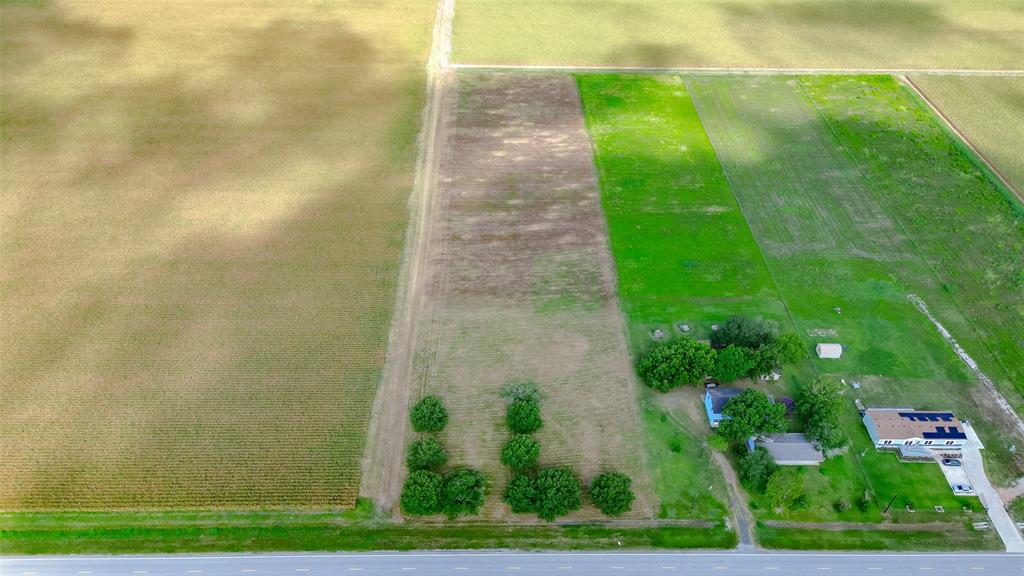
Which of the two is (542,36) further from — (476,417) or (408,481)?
(408,481)

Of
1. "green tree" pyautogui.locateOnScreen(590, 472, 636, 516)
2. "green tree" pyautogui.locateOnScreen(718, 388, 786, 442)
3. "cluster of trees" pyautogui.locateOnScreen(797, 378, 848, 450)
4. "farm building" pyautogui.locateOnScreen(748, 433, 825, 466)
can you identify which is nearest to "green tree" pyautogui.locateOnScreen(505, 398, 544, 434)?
"green tree" pyautogui.locateOnScreen(590, 472, 636, 516)

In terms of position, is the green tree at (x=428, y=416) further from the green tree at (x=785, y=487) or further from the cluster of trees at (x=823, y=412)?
the cluster of trees at (x=823, y=412)

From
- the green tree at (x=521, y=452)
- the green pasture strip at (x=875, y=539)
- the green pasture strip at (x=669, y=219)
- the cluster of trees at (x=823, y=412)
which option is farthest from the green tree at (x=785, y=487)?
the green tree at (x=521, y=452)

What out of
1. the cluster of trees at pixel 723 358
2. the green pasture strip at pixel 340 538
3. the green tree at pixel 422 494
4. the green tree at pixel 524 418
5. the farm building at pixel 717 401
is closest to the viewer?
the green pasture strip at pixel 340 538

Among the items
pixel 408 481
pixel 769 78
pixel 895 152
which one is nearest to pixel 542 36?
pixel 769 78

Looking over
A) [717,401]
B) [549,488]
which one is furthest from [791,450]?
[549,488]

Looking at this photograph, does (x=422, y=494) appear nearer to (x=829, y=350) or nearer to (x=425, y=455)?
(x=425, y=455)
